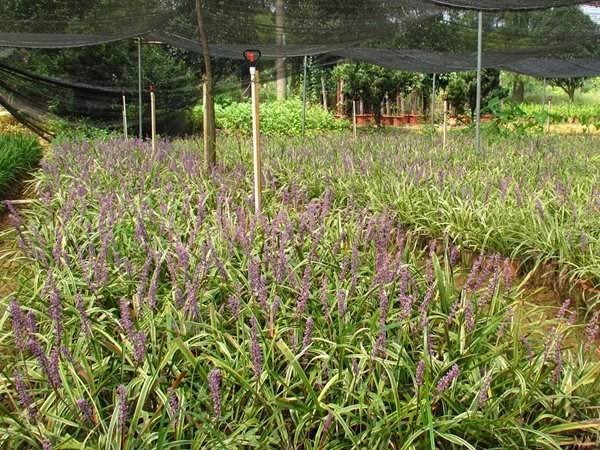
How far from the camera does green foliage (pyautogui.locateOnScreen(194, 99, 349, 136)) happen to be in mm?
13820

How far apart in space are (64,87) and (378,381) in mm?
8416

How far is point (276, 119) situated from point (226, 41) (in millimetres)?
6356

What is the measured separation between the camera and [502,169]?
4707 mm

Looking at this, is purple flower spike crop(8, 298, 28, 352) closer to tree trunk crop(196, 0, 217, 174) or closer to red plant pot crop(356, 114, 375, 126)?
tree trunk crop(196, 0, 217, 174)

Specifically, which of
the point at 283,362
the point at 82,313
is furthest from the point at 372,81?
the point at 82,313

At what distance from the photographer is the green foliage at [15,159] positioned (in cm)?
573

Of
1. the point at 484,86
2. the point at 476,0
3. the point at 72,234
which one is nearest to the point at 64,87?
the point at 476,0

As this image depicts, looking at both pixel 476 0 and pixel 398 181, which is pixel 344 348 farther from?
pixel 476 0

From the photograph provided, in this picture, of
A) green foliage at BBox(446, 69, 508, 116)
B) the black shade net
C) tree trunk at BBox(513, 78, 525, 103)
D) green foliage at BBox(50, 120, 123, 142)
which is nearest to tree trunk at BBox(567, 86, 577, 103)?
tree trunk at BBox(513, 78, 525, 103)

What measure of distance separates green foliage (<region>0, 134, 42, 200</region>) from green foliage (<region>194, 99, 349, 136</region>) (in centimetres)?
577

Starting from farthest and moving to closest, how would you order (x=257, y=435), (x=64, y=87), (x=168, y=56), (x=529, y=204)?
1. (x=168, y=56)
2. (x=64, y=87)
3. (x=529, y=204)
4. (x=257, y=435)

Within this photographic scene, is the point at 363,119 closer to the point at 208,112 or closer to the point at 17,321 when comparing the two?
the point at 208,112

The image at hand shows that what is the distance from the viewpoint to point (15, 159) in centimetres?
645

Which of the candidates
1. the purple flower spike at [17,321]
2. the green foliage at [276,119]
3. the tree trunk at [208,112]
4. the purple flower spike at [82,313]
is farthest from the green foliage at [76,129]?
the purple flower spike at [17,321]
